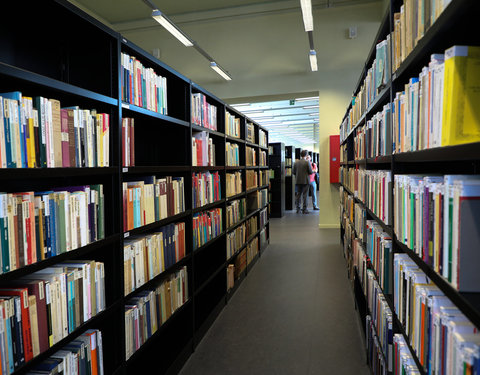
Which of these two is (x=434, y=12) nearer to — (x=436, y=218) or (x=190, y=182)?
(x=436, y=218)

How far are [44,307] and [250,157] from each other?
162 inches

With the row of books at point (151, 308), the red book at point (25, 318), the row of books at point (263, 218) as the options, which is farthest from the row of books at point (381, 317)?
the row of books at point (263, 218)

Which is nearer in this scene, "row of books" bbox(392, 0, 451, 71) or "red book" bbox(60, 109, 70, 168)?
"row of books" bbox(392, 0, 451, 71)

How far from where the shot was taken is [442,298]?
3.63 feet

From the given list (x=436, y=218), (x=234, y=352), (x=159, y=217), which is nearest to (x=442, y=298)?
(x=436, y=218)

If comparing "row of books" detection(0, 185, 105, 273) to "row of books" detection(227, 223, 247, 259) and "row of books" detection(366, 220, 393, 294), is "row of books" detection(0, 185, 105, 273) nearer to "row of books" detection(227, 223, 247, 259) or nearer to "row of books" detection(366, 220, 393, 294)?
"row of books" detection(366, 220, 393, 294)

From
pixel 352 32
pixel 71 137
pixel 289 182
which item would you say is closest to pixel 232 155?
pixel 71 137

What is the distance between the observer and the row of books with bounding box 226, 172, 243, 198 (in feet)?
13.1

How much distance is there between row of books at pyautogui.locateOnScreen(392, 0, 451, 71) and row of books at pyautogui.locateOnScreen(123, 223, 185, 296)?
1.64m

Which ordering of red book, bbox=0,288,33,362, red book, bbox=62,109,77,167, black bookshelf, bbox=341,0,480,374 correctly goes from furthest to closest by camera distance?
1. red book, bbox=62,109,77,167
2. red book, bbox=0,288,33,362
3. black bookshelf, bbox=341,0,480,374

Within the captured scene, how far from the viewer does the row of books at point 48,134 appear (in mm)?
1163

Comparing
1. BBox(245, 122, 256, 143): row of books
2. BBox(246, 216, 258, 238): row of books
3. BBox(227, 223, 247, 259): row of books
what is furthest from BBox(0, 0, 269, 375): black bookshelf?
BBox(245, 122, 256, 143): row of books

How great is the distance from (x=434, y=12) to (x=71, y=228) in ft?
5.04

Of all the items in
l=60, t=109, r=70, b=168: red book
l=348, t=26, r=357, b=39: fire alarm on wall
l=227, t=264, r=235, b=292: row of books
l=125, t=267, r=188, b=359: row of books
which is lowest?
l=227, t=264, r=235, b=292: row of books
